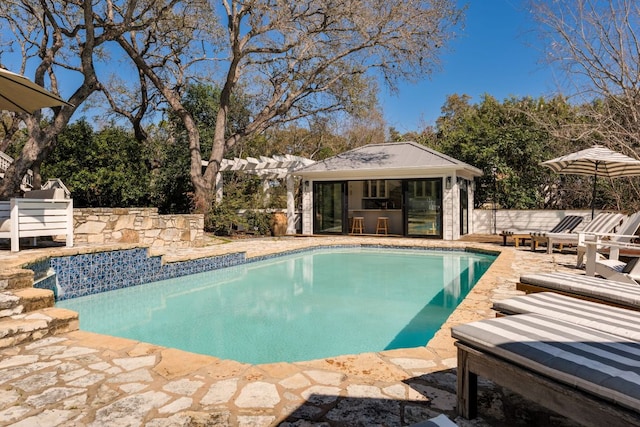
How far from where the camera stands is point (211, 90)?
676 inches

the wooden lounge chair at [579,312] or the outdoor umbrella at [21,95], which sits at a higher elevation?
the outdoor umbrella at [21,95]

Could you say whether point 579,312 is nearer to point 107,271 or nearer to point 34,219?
point 107,271

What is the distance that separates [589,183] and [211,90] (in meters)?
15.2

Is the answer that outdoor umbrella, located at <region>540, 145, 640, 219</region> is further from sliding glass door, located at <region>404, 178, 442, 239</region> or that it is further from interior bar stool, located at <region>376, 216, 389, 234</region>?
interior bar stool, located at <region>376, 216, 389, 234</region>

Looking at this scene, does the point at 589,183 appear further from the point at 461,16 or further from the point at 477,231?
the point at 461,16

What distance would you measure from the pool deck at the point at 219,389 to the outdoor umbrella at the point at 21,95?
360 cm

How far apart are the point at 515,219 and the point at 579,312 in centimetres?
1263

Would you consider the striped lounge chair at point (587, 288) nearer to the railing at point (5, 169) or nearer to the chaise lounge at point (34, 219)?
the chaise lounge at point (34, 219)

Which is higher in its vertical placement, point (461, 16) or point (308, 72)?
point (461, 16)

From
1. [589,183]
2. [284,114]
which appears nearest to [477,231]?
[589,183]

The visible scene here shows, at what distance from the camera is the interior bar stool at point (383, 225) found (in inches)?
589

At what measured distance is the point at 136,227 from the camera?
31.3ft

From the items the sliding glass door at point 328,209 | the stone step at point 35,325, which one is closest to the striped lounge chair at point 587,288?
the stone step at point 35,325

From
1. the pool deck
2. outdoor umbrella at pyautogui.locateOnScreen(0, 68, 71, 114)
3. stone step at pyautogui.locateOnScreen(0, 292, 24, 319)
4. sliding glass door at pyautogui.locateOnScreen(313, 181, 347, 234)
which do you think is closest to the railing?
outdoor umbrella at pyautogui.locateOnScreen(0, 68, 71, 114)
